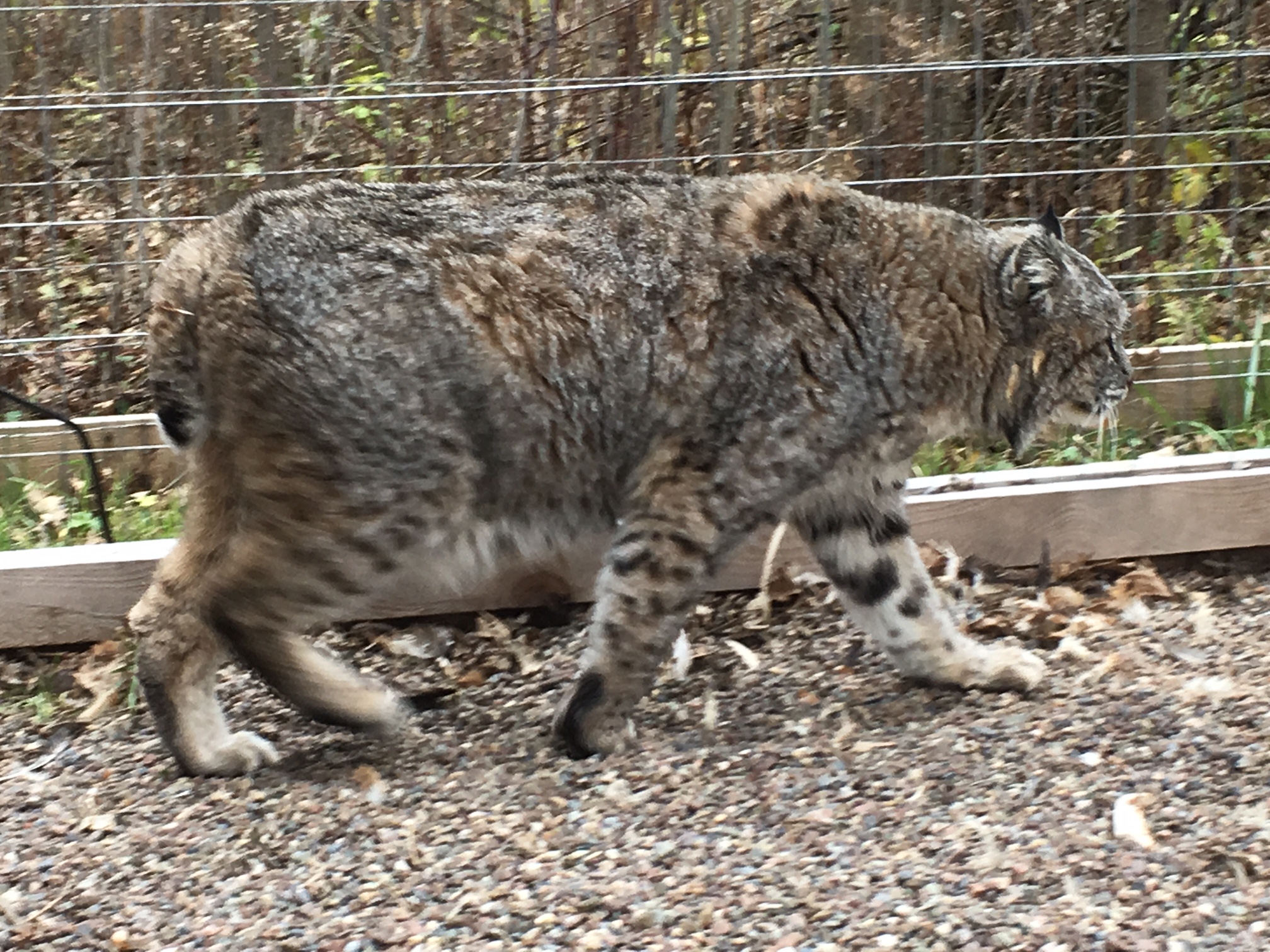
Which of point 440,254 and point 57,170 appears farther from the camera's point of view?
point 57,170

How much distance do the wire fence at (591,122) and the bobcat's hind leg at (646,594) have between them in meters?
1.71

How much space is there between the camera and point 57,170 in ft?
16.9

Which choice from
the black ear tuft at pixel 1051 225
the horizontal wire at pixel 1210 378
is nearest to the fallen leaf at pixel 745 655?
the black ear tuft at pixel 1051 225

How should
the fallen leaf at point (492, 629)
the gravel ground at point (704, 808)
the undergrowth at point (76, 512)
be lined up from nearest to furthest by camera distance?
the gravel ground at point (704, 808) → the fallen leaf at point (492, 629) → the undergrowth at point (76, 512)

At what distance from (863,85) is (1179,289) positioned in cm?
133

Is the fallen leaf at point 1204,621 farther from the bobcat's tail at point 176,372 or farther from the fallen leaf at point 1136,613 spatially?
the bobcat's tail at point 176,372

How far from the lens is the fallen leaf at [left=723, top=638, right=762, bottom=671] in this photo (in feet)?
11.3

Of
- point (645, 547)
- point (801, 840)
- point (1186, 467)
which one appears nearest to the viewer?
point (801, 840)

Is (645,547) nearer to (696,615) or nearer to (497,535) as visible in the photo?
(497,535)

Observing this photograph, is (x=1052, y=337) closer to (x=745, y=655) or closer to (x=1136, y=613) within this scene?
(x=1136, y=613)

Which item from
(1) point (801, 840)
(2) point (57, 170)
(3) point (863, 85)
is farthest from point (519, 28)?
(1) point (801, 840)

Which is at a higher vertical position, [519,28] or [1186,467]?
[519,28]

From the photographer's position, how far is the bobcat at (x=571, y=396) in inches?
110

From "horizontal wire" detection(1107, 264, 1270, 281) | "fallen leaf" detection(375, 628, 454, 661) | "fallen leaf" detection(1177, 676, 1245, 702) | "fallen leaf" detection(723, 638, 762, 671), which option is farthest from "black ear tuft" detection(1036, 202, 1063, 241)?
"fallen leaf" detection(375, 628, 454, 661)
